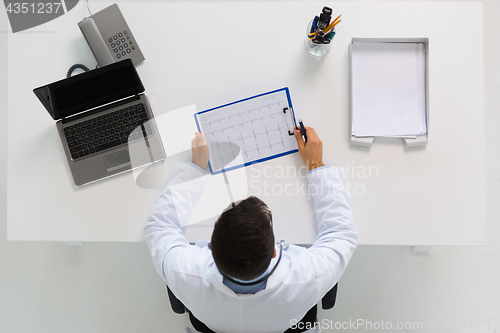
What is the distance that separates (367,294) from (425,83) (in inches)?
40.2

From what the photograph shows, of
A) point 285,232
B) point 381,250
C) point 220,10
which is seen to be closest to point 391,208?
point 285,232

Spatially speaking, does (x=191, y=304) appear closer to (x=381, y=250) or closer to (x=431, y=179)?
Answer: (x=431, y=179)

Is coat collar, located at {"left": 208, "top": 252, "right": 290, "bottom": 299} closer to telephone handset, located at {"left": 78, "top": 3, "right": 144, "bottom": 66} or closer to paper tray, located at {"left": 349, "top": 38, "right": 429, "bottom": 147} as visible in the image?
paper tray, located at {"left": 349, "top": 38, "right": 429, "bottom": 147}

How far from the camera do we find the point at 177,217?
1.02 m

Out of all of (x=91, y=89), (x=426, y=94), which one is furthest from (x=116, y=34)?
(x=426, y=94)

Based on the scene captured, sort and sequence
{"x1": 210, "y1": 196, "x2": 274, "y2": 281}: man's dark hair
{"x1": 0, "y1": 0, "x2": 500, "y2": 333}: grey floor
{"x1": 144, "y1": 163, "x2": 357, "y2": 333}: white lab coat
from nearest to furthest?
1. {"x1": 210, "y1": 196, "x2": 274, "y2": 281}: man's dark hair
2. {"x1": 144, "y1": 163, "x2": 357, "y2": 333}: white lab coat
3. {"x1": 0, "y1": 0, "x2": 500, "y2": 333}: grey floor

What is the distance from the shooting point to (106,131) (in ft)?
3.41

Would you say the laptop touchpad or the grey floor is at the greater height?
the laptop touchpad

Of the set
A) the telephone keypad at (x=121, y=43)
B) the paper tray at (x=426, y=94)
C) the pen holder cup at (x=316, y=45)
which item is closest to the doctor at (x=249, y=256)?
the paper tray at (x=426, y=94)

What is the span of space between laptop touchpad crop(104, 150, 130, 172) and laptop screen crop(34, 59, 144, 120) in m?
0.17

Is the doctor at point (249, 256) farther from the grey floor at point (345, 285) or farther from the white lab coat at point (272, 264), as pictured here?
the grey floor at point (345, 285)

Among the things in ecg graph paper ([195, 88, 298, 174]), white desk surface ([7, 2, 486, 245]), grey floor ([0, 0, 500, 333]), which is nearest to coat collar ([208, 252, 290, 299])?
white desk surface ([7, 2, 486, 245])

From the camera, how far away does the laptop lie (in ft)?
3.40

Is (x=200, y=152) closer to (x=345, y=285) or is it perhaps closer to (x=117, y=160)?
(x=117, y=160)
